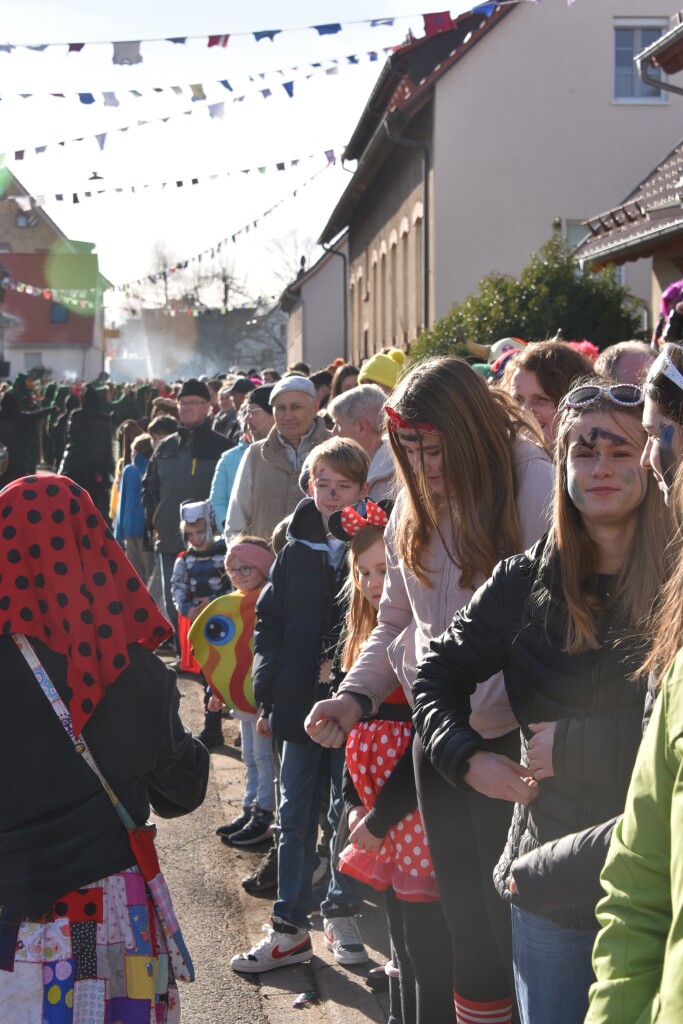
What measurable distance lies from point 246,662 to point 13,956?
11.0 feet

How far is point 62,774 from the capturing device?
9.77ft

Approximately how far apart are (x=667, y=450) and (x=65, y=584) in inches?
52.8

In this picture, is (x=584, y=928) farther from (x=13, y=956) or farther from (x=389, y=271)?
(x=389, y=271)

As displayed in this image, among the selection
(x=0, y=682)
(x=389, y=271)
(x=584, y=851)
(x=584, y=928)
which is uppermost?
(x=389, y=271)

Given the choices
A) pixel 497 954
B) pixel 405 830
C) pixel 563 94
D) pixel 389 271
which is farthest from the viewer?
pixel 389 271

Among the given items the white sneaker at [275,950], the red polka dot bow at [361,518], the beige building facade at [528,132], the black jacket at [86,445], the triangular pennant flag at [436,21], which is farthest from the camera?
the beige building facade at [528,132]

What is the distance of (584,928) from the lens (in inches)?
108

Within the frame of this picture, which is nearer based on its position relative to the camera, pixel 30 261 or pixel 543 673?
pixel 543 673

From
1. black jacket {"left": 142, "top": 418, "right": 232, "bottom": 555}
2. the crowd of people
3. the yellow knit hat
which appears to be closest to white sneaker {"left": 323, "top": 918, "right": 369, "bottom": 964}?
the crowd of people

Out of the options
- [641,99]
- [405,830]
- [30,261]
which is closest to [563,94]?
[641,99]

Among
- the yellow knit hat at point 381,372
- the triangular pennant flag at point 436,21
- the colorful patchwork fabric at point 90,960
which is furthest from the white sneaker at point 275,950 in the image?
the triangular pennant flag at point 436,21

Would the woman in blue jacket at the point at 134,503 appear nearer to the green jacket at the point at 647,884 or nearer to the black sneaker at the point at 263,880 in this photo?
the black sneaker at the point at 263,880

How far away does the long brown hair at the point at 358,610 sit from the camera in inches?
182

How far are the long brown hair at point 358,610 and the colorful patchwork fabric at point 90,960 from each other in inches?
66.1
